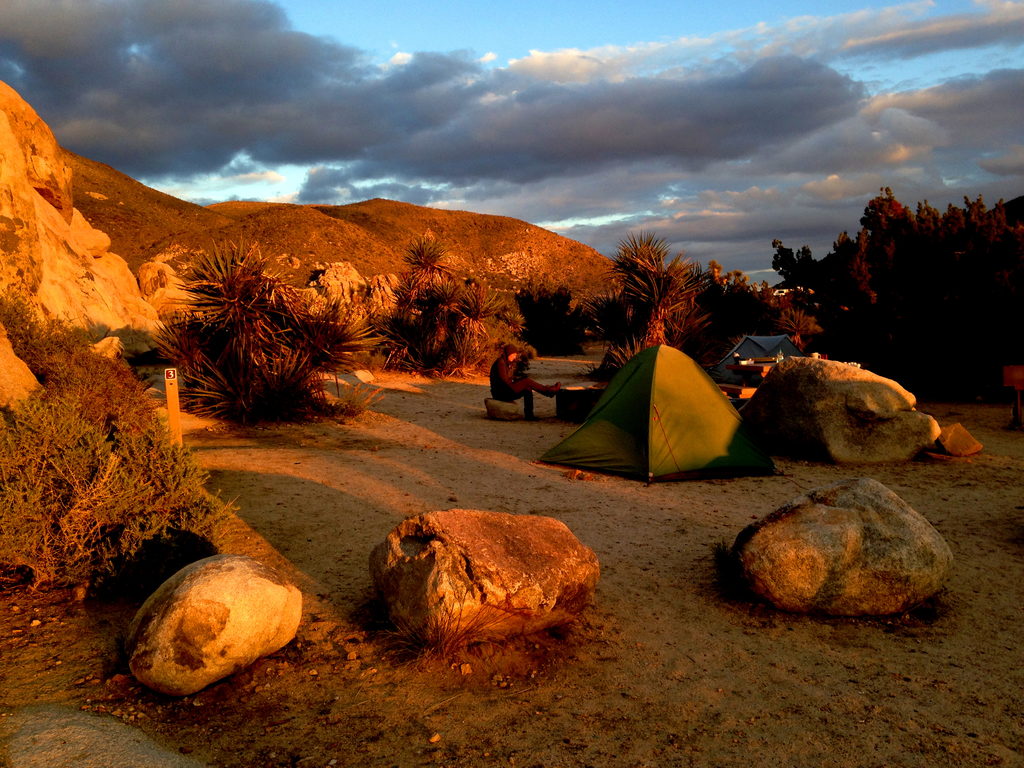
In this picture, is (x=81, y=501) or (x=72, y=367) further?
(x=72, y=367)

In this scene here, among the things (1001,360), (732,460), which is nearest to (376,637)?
(732,460)

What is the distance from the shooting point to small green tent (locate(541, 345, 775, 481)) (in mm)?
8617

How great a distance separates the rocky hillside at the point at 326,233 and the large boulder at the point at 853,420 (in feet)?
71.2

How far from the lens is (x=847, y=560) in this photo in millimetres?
4777

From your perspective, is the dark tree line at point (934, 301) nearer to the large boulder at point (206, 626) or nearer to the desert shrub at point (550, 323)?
the desert shrub at point (550, 323)

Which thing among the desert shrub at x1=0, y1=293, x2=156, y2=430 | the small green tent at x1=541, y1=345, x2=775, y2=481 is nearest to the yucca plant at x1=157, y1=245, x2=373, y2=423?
the desert shrub at x1=0, y1=293, x2=156, y2=430

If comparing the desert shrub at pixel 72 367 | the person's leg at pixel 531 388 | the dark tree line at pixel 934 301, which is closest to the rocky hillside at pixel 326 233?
the dark tree line at pixel 934 301

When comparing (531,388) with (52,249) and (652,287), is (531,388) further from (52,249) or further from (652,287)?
(52,249)

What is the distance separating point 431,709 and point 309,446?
22.1 feet

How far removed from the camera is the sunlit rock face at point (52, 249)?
36.9ft

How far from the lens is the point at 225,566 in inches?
159

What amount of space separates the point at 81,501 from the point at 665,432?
621 centimetres

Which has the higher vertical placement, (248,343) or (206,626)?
(248,343)

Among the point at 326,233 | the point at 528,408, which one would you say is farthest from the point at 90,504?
the point at 326,233
